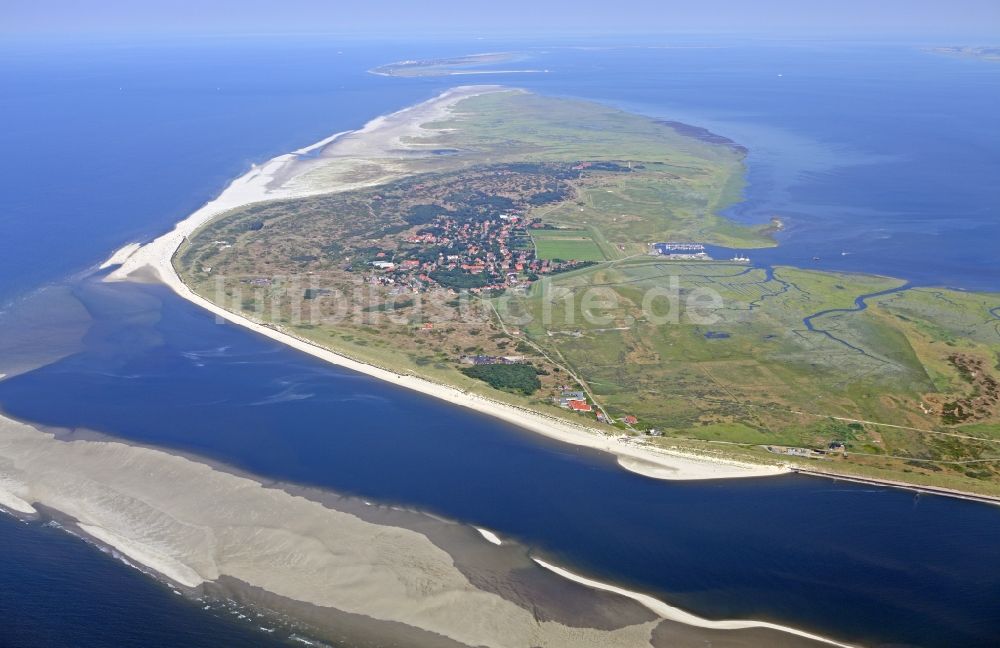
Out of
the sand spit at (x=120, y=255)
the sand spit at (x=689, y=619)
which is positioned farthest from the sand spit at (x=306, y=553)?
the sand spit at (x=120, y=255)

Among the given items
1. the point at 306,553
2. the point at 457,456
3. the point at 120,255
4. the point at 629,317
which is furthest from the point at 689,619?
the point at 120,255

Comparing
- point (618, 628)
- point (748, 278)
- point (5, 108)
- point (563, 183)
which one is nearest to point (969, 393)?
point (748, 278)

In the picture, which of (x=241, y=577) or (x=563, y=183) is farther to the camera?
(x=563, y=183)

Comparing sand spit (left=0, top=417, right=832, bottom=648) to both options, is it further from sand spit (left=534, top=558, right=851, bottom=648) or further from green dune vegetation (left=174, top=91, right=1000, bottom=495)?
green dune vegetation (left=174, top=91, right=1000, bottom=495)

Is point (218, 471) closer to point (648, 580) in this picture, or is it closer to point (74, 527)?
point (74, 527)

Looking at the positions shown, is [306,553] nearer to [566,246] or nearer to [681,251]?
[566,246]

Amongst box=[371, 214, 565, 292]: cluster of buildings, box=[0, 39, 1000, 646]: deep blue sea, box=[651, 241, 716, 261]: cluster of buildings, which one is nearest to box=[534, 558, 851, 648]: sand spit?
box=[0, 39, 1000, 646]: deep blue sea
